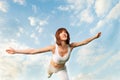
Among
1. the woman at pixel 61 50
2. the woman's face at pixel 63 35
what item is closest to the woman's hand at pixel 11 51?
the woman at pixel 61 50

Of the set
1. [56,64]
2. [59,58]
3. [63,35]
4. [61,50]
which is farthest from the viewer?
[56,64]

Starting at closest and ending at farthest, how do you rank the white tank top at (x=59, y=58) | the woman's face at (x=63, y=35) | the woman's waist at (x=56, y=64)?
the woman's face at (x=63, y=35)
the white tank top at (x=59, y=58)
the woman's waist at (x=56, y=64)

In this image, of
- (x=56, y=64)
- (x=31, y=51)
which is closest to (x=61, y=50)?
(x=56, y=64)

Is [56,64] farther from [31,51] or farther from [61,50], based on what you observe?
[31,51]

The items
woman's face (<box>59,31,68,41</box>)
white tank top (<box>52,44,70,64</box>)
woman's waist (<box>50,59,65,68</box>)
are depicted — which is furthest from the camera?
woman's waist (<box>50,59,65,68</box>)

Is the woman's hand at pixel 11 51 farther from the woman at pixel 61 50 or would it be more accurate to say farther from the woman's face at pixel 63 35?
the woman's face at pixel 63 35

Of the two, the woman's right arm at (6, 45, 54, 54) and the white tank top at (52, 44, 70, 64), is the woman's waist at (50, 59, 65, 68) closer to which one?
the white tank top at (52, 44, 70, 64)

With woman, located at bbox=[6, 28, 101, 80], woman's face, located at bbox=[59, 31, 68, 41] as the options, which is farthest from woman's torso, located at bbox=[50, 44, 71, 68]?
woman's face, located at bbox=[59, 31, 68, 41]

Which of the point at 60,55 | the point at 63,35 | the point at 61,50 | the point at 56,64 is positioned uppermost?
the point at 63,35

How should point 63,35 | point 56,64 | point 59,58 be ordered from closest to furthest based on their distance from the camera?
point 63,35, point 59,58, point 56,64

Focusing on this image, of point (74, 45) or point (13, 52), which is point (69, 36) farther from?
point (13, 52)

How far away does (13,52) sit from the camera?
16.6 metres

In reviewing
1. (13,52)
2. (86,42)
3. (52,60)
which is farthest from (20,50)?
(86,42)

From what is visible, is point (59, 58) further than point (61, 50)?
No
